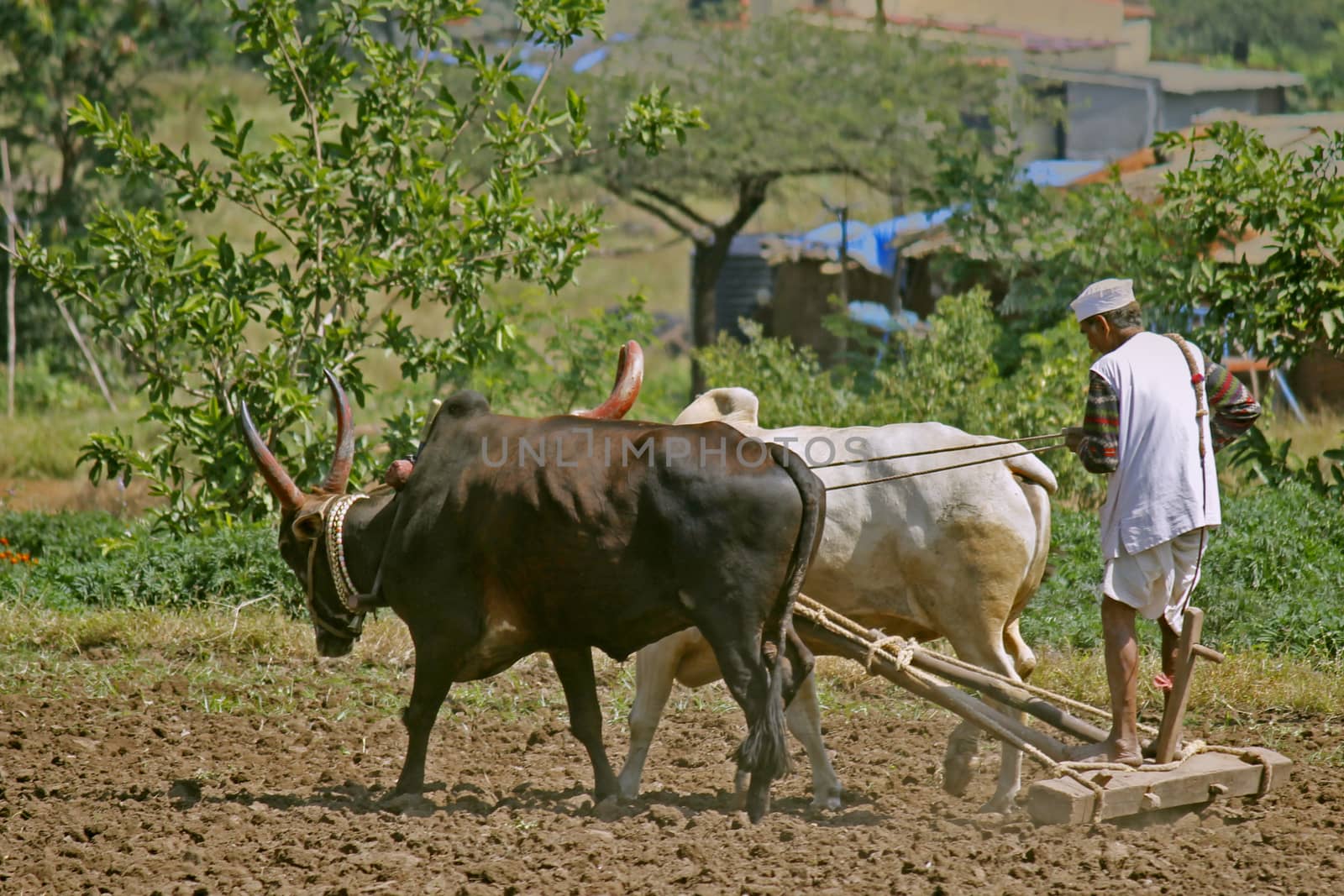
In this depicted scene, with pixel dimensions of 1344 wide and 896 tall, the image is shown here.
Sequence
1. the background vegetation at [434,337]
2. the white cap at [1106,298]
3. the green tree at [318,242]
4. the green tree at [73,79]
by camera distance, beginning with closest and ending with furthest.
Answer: the white cap at [1106,298] → the background vegetation at [434,337] → the green tree at [318,242] → the green tree at [73,79]

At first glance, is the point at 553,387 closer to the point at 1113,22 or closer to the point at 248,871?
the point at 248,871

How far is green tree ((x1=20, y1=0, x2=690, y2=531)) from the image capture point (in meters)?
8.15

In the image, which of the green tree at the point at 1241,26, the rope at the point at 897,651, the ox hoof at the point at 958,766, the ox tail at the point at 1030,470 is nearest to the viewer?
the rope at the point at 897,651

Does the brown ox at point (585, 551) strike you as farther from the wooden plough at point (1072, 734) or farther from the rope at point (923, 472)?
the rope at point (923, 472)

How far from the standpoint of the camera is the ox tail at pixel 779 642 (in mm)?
4855

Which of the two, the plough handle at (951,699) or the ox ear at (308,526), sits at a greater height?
the ox ear at (308,526)

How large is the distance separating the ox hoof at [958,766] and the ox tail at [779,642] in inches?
37.3

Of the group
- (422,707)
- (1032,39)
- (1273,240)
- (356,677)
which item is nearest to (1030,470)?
(422,707)

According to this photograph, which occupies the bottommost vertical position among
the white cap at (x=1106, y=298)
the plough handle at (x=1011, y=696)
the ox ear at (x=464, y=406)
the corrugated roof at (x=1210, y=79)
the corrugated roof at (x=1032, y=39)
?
the plough handle at (x=1011, y=696)

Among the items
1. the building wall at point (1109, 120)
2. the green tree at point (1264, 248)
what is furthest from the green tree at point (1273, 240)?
the building wall at point (1109, 120)

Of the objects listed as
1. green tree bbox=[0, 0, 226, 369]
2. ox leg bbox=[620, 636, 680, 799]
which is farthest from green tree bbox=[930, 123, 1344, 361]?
green tree bbox=[0, 0, 226, 369]

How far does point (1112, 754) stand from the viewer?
478cm

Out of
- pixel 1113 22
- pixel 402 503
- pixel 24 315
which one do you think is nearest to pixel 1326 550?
pixel 402 503

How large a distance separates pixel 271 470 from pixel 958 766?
2.83 metres
